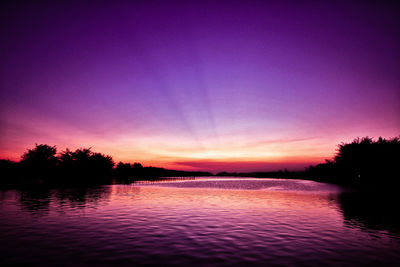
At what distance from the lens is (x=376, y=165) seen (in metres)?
65.8

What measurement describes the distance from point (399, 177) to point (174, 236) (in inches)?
2624

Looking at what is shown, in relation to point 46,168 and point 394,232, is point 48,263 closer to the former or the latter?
point 394,232

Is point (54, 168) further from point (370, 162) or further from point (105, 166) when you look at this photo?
point (370, 162)

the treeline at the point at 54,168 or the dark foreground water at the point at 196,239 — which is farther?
the treeline at the point at 54,168

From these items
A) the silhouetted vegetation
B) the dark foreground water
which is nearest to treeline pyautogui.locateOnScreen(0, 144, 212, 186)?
the silhouetted vegetation

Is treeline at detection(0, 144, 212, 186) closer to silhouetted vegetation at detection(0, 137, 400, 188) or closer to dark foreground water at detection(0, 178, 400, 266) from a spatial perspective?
silhouetted vegetation at detection(0, 137, 400, 188)

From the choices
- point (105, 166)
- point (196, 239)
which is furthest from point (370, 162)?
point (105, 166)

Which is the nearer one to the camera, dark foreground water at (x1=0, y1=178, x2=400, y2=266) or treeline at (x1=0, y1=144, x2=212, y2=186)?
dark foreground water at (x1=0, y1=178, x2=400, y2=266)

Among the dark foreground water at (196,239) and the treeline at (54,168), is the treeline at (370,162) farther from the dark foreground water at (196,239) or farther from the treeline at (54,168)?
the treeline at (54,168)

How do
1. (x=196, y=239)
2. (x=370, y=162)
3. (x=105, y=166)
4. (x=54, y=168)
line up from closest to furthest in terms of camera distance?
(x=196, y=239)
(x=370, y=162)
(x=54, y=168)
(x=105, y=166)

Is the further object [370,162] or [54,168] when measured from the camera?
[54,168]

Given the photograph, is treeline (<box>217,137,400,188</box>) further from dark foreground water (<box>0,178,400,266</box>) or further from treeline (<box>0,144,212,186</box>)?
treeline (<box>0,144,212,186</box>)

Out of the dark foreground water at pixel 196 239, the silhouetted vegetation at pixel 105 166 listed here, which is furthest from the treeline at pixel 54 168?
the dark foreground water at pixel 196 239

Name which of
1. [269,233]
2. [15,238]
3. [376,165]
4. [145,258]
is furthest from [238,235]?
[376,165]
